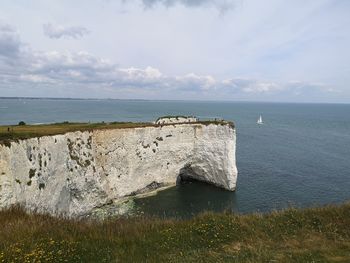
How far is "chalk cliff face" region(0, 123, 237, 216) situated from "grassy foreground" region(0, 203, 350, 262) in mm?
5945

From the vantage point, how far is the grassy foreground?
1044cm

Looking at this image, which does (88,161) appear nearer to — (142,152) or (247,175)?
(142,152)

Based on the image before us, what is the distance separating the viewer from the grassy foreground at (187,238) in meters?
10.4

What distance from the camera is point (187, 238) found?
12.4 metres

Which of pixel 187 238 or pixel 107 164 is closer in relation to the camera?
pixel 187 238

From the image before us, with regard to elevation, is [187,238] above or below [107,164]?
above

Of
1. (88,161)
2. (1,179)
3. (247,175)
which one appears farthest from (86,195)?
(247,175)

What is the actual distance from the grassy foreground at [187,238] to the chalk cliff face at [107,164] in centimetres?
594

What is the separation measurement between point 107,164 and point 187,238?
23.5 m

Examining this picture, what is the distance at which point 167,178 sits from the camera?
41.5 meters

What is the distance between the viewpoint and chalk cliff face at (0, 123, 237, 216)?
22.8 m

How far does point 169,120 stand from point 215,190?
1328cm

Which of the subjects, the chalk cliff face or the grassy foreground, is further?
the chalk cliff face

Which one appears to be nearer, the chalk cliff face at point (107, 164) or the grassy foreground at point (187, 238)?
the grassy foreground at point (187, 238)
